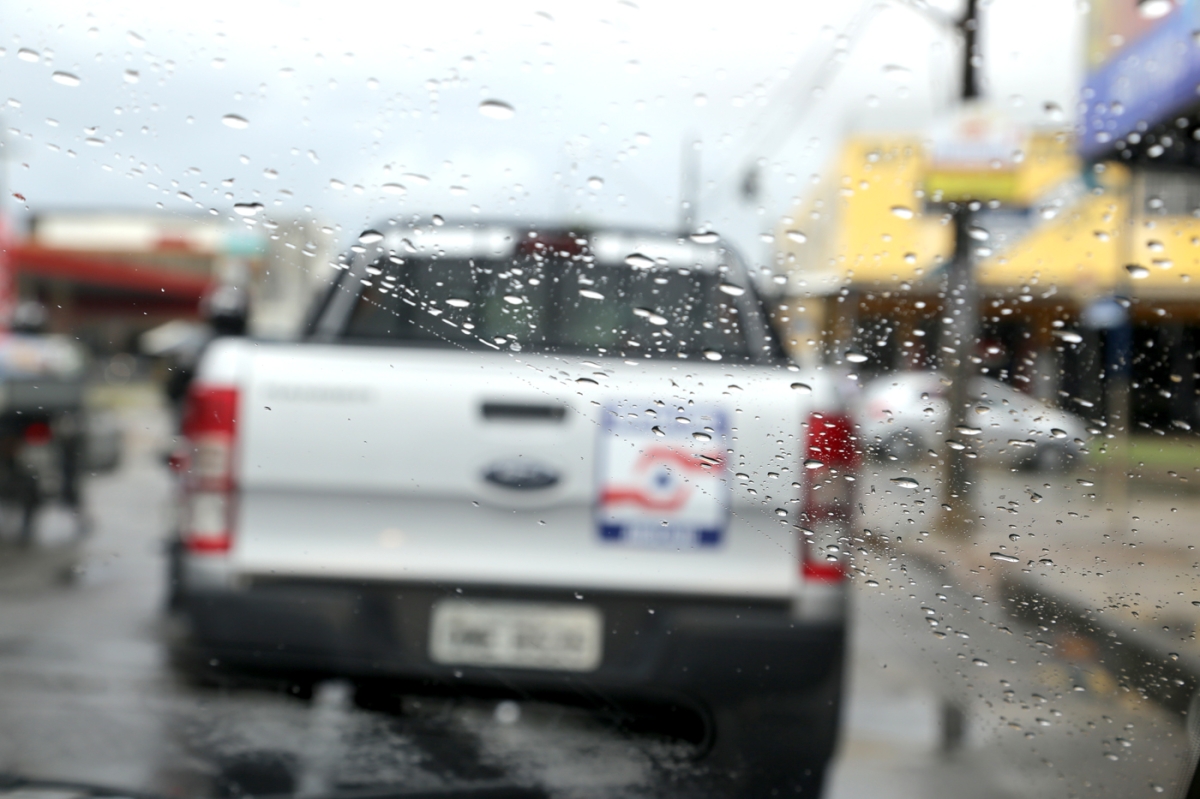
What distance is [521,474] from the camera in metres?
2.36

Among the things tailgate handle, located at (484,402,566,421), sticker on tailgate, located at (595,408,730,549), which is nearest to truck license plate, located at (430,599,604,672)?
sticker on tailgate, located at (595,408,730,549)

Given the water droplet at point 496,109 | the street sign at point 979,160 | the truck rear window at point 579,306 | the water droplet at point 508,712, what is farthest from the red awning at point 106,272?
the street sign at point 979,160

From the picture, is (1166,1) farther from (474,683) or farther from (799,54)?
(474,683)

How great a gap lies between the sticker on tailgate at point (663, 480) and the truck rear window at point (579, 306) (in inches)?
4.5

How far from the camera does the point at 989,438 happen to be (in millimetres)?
1670

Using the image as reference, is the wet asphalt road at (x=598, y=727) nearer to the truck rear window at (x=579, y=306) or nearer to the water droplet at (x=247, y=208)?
the truck rear window at (x=579, y=306)

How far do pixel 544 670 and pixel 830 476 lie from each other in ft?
2.67

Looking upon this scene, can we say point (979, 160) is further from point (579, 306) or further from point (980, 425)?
point (579, 306)

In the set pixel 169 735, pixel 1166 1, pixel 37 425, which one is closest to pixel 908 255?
pixel 1166 1

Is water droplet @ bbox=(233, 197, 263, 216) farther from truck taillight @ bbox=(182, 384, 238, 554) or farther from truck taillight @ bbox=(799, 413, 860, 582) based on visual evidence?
truck taillight @ bbox=(799, 413, 860, 582)

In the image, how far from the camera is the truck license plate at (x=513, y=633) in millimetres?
2326

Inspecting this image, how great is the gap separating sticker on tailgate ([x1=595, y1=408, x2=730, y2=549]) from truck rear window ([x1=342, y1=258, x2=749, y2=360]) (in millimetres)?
115

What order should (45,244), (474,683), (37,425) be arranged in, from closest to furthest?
(474,683), (45,244), (37,425)

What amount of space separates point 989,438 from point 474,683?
1.15 metres
